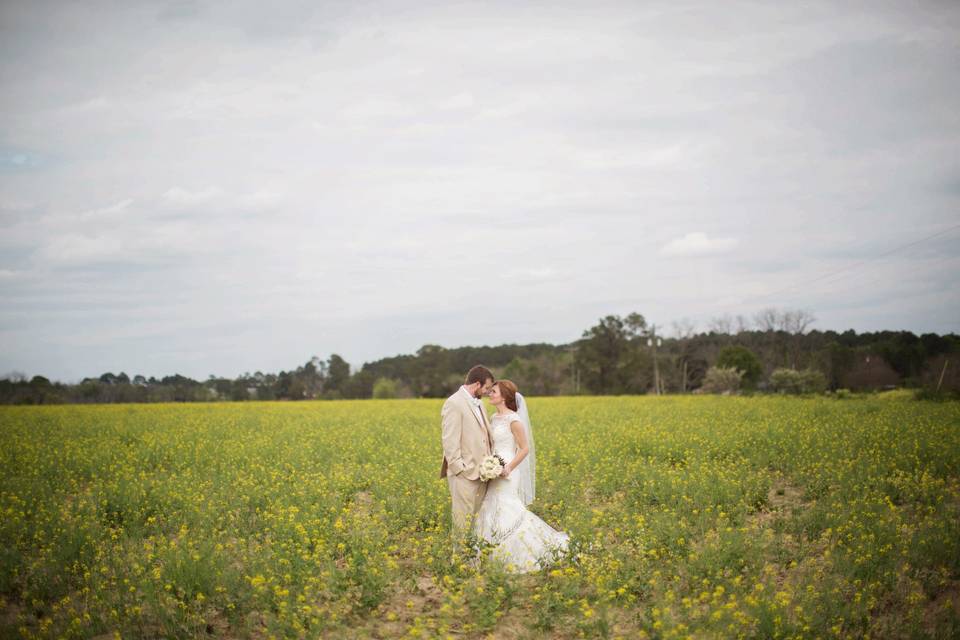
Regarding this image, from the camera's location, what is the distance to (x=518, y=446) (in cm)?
850

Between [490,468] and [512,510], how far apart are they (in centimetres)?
75

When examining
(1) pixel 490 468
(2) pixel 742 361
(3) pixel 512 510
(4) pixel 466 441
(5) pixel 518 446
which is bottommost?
(3) pixel 512 510

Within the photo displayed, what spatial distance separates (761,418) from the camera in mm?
21078

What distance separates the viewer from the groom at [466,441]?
775 centimetres

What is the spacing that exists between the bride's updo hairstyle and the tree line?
157ft

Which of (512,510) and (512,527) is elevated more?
(512,510)

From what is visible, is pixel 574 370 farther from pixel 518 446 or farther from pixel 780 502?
pixel 518 446

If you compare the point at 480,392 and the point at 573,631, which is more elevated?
the point at 480,392

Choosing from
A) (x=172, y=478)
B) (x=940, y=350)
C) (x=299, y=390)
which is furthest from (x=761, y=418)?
(x=299, y=390)

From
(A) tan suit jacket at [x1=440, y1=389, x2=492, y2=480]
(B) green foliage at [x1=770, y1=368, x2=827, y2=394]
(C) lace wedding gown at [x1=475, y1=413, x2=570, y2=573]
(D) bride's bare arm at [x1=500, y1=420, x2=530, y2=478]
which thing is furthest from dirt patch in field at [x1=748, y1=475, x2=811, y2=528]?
(B) green foliage at [x1=770, y1=368, x2=827, y2=394]

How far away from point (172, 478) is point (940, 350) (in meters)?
71.2

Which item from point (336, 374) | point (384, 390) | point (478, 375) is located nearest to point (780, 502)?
point (478, 375)

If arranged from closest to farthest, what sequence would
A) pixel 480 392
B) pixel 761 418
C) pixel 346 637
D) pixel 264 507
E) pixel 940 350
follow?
pixel 346 637, pixel 480 392, pixel 264 507, pixel 761 418, pixel 940 350

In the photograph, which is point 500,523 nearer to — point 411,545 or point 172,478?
point 411,545
